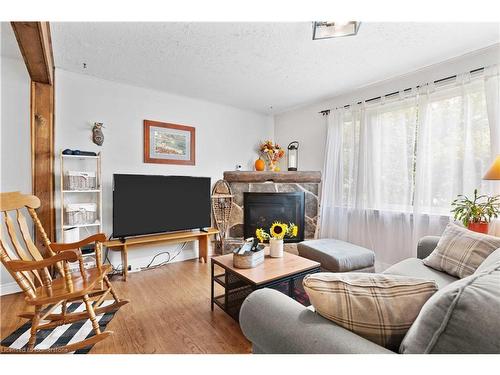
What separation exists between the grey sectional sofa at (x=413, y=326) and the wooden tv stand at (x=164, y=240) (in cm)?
223

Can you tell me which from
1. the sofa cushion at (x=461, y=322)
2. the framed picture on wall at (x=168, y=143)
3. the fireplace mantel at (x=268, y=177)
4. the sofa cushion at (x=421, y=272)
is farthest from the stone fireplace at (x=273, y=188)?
the sofa cushion at (x=461, y=322)

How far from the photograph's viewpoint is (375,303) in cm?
77

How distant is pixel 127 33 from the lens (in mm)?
1991

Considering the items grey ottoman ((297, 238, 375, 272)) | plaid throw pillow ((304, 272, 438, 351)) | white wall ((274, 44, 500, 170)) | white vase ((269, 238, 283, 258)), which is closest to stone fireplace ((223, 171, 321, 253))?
→ white wall ((274, 44, 500, 170))

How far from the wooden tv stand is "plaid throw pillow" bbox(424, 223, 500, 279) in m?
2.47

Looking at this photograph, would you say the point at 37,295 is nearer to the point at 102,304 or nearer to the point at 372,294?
the point at 102,304

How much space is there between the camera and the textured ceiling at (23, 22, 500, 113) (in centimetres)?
194

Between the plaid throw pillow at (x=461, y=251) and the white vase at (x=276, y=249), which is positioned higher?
the plaid throw pillow at (x=461, y=251)

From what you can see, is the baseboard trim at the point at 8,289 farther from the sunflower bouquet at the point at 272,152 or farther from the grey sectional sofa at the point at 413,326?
the sunflower bouquet at the point at 272,152

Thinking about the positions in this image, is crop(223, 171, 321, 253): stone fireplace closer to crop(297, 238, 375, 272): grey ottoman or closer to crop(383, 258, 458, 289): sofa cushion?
crop(297, 238, 375, 272): grey ottoman

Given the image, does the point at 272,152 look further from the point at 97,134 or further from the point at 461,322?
the point at 461,322

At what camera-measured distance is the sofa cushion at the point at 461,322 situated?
1.77 ft
